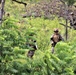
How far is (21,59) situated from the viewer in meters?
5.67

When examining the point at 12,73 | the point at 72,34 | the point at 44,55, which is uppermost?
the point at 44,55

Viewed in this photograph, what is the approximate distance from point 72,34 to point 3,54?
1543 cm

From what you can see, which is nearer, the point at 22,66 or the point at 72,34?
the point at 22,66

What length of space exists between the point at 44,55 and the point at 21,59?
46 cm

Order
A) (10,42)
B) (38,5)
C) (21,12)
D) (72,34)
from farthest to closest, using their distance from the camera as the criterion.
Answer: (38,5)
(21,12)
(72,34)
(10,42)

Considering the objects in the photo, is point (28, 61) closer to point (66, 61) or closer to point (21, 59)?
point (21, 59)

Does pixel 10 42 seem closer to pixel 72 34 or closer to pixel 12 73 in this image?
pixel 12 73

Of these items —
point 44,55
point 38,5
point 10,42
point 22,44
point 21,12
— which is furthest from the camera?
point 38,5

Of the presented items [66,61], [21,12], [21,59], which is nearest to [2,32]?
[21,59]

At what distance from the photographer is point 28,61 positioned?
571 centimetres

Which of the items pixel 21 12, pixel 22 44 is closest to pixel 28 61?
pixel 22 44

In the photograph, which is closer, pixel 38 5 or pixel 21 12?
pixel 21 12

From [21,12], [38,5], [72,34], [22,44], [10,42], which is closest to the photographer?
[10,42]

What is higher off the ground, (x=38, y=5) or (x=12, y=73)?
(x=12, y=73)
